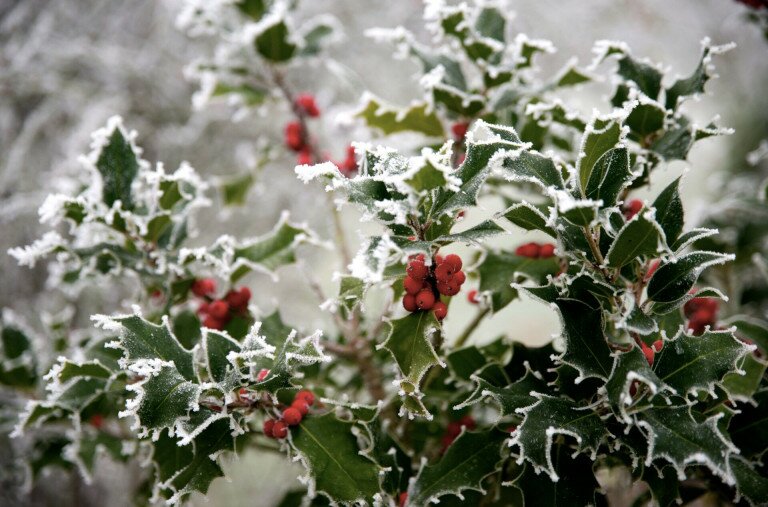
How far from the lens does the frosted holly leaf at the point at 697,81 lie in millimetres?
803

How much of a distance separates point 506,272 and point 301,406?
0.34 metres

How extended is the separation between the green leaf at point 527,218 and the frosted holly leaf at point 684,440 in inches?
9.1

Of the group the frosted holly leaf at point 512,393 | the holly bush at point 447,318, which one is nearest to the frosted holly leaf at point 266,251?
the holly bush at point 447,318

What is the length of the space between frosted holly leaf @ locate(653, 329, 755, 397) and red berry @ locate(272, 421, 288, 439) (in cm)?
46

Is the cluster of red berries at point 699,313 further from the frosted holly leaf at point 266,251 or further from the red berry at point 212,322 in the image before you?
the red berry at point 212,322

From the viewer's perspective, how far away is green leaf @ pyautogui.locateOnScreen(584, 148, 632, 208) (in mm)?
648

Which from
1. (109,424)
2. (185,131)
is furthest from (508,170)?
(185,131)

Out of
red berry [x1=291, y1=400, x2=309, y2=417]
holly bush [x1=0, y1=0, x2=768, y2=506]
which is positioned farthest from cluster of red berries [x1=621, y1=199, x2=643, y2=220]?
red berry [x1=291, y1=400, x2=309, y2=417]

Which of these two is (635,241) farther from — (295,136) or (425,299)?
(295,136)

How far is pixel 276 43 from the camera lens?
1.16 m

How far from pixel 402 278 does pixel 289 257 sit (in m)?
0.29

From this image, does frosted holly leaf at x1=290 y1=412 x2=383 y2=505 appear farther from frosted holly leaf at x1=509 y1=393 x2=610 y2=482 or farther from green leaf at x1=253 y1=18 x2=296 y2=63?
green leaf at x1=253 y1=18 x2=296 y2=63

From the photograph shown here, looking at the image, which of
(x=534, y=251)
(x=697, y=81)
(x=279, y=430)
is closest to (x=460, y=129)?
(x=534, y=251)

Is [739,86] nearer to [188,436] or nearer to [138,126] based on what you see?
[138,126]
